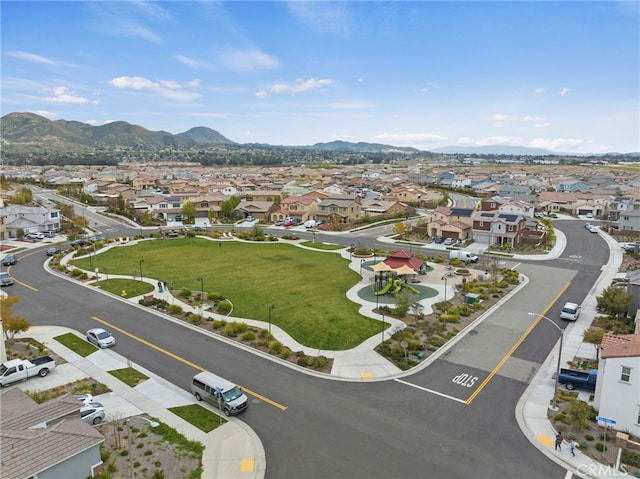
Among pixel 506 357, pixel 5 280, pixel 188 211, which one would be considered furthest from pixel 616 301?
pixel 188 211

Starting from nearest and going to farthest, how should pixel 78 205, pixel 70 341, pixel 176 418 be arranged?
pixel 176 418 < pixel 70 341 < pixel 78 205

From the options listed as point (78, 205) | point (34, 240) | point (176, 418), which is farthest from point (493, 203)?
point (78, 205)

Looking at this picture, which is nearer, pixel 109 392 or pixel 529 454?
pixel 529 454

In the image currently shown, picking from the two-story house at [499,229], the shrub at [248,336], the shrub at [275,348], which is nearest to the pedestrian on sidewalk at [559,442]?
the shrub at [275,348]

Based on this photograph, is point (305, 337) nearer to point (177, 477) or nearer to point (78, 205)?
point (177, 477)

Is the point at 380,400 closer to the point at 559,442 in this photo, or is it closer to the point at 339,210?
the point at 559,442

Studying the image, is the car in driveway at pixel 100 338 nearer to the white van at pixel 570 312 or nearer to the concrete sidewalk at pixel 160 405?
the concrete sidewalk at pixel 160 405
